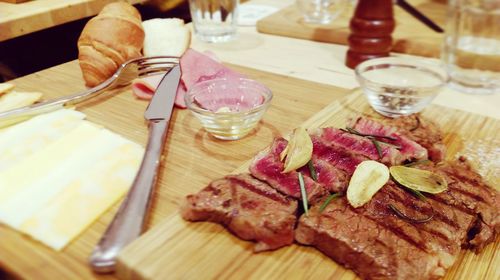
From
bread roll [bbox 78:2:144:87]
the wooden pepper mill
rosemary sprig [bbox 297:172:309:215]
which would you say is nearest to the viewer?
rosemary sprig [bbox 297:172:309:215]

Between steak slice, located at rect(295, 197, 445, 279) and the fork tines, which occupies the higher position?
the fork tines

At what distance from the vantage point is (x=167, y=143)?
4.11 feet

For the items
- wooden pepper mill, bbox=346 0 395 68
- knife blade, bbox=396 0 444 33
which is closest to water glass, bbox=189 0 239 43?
wooden pepper mill, bbox=346 0 395 68

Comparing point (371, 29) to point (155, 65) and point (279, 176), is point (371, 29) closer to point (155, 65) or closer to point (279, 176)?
point (155, 65)

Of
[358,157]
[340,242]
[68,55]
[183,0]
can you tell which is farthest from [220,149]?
[183,0]

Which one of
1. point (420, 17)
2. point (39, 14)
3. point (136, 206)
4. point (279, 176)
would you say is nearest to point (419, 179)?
point (279, 176)

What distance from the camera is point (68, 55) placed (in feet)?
7.89

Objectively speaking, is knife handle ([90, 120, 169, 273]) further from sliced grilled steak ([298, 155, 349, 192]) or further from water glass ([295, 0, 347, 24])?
water glass ([295, 0, 347, 24])

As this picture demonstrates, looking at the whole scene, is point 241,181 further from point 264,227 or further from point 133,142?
point 133,142

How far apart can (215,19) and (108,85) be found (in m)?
0.78

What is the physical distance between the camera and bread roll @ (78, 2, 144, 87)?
1535 mm

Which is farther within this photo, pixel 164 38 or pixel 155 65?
pixel 164 38

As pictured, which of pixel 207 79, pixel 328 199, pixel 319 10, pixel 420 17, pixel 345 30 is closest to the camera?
pixel 328 199

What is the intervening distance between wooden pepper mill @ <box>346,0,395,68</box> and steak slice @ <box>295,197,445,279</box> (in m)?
0.97
